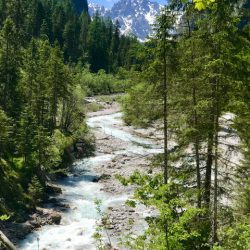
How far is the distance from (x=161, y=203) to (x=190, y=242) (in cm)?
367

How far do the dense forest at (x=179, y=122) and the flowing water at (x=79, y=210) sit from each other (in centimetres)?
230

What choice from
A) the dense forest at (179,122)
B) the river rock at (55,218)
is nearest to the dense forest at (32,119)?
the dense forest at (179,122)

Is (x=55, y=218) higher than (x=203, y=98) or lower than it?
lower

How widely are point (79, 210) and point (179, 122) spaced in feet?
56.7

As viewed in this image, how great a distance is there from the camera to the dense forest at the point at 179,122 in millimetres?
12023

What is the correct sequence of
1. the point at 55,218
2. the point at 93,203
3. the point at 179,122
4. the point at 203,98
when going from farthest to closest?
the point at 93,203 < the point at 55,218 < the point at 179,122 < the point at 203,98

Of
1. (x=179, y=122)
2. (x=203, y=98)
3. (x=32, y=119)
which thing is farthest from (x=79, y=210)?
(x=203, y=98)

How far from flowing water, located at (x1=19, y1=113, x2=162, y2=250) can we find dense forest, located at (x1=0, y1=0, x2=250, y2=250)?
2.30 meters

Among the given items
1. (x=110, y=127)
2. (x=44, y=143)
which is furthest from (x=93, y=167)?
(x=110, y=127)

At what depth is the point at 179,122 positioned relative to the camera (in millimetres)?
19969

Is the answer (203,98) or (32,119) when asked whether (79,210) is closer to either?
(32,119)

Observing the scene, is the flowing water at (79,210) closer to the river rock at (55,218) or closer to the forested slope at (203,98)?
the river rock at (55,218)

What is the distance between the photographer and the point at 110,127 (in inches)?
2800

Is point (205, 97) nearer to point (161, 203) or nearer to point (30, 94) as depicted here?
point (161, 203)
